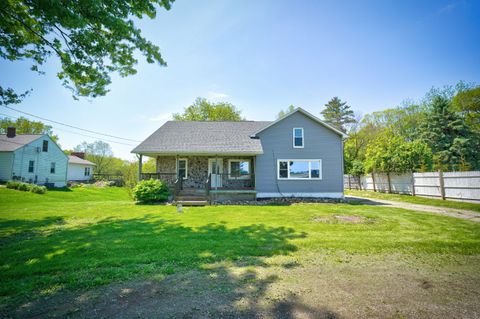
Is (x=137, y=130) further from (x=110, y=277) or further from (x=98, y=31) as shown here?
(x=110, y=277)

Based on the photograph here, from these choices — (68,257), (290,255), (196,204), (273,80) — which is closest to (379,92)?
(273,80)

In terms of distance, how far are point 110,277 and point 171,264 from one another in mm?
993

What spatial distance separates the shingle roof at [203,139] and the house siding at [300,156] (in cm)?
134

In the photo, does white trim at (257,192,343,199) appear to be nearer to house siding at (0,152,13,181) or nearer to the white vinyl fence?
the white vinyl fence

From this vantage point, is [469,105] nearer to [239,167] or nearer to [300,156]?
[300,156]

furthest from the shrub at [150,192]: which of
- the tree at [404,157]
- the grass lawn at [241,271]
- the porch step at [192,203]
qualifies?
the tree at [404,157]

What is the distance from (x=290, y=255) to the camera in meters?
4.42

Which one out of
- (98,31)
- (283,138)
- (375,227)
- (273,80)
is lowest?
(375,227)

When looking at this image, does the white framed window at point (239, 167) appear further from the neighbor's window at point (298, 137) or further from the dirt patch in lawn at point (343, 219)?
the dirt patch in lawn at point (343, 219)

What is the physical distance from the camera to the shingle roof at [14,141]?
908 inches

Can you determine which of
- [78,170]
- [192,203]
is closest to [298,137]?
[192,203]

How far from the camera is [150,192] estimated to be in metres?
12.5

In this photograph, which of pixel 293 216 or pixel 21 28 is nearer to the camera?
pixel 21 28

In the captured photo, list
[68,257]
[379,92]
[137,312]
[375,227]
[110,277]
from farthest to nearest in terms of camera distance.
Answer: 1. [379,92]
2. [375,227]
3. [68,257]
4. [110,277]
5. [137,312]
